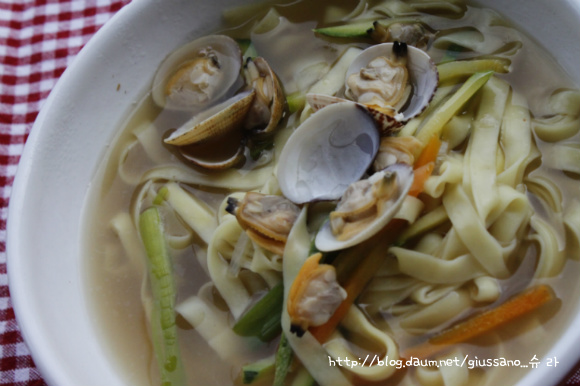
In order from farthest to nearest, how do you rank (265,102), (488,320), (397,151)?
1. (265,102)
2. (397,151)
3. (488,320)

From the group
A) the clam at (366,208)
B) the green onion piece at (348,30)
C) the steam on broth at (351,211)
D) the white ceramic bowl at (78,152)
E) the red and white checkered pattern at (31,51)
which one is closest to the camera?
the clam at (366,208)

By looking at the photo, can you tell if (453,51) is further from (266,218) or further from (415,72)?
(266,218)

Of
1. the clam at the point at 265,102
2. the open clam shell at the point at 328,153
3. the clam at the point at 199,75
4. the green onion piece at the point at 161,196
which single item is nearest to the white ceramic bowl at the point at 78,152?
the clam at the point at 199,75

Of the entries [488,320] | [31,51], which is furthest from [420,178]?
[31,51]

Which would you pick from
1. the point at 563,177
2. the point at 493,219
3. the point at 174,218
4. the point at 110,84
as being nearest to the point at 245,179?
the point at 174,218

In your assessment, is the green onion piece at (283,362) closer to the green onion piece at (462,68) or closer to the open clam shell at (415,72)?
the open clam shell at (415,72)

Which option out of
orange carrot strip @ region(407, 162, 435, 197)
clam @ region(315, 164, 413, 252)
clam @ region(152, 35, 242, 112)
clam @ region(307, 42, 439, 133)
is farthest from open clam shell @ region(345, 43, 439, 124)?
clam @ region(152, 35, 242, 112)
